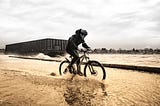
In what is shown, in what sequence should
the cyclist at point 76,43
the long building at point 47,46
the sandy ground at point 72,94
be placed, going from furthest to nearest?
the long building at point 47,46 → the cyclist at point 76,43 → the sandy ground at point 72,94

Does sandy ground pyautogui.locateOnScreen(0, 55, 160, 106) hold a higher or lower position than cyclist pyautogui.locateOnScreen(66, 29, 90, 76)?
lower

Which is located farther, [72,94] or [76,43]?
[76,43]

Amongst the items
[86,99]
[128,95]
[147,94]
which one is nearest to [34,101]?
[86,99]

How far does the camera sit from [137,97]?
423cm

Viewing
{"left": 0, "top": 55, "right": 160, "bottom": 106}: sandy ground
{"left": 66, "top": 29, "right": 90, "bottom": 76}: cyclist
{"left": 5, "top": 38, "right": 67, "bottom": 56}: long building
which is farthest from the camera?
{"left": 5, "top": 38, "right": 67, "bottom": 56}: long building

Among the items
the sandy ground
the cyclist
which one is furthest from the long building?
the sandy ground

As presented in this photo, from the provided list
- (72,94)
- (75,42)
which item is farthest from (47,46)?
(72,94)

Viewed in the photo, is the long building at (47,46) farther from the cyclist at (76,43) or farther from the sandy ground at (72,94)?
the sandy ground at (72,94)

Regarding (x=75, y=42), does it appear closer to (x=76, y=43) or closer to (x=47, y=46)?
(x=76, y=43)

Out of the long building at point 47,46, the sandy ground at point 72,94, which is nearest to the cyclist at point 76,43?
the sandy ground at point 72,94

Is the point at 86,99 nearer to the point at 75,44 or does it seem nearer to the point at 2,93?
the point at 2,93

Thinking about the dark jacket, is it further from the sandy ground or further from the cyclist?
the sandy ground

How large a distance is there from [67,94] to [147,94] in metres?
2.18

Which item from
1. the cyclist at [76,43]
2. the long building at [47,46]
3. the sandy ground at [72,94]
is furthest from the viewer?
the long building at [47,46]
